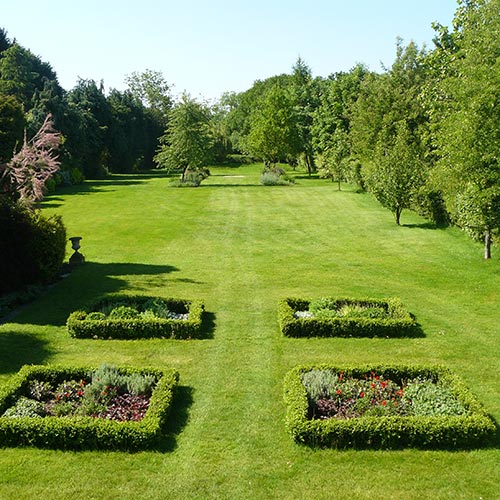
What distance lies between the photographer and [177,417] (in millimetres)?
10312

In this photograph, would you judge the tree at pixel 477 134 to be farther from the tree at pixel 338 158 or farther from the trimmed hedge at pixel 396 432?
the tree at pixel 338 158

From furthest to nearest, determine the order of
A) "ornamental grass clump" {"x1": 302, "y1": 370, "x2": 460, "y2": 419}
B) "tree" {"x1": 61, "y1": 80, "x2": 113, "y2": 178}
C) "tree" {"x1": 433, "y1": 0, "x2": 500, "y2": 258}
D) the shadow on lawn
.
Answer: "tree" {"x1": 61, "y1": 80, "x2": 113, "y2": 178}
"tree" {"x1": 433, "y1": 0, "x2": 500, "y2": 258}
the shadow on lawn
"ornamental grass clump" {"x1": 302, "y1": 370, "x2": 460, "y2": 419}

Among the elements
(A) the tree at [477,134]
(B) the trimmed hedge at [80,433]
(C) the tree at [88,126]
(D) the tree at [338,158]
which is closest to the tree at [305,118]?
(D) the tree at [338,158]

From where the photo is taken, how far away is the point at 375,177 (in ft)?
111

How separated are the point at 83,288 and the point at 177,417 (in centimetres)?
987

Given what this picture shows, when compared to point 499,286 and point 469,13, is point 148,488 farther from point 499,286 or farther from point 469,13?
point 469,13

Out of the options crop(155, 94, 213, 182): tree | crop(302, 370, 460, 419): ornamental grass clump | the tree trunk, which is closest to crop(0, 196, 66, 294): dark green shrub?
crop(302, 370, 460, 419): ornamental grass clump

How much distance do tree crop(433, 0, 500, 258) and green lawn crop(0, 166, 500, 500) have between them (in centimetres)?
241

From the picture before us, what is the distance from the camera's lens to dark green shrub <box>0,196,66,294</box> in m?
17.2

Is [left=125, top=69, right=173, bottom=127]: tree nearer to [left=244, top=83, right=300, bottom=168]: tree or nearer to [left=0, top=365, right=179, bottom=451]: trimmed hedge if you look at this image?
[left=244, top=83, right=300, bottom=168]: tree

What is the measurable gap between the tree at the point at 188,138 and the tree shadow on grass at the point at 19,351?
3638 cm

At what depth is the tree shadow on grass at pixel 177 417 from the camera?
9.37m

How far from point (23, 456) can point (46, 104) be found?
50.4 metres

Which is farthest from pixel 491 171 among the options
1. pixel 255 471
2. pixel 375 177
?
pixel 255 471
